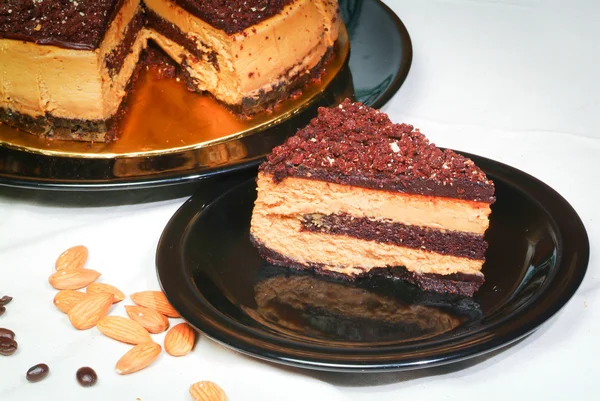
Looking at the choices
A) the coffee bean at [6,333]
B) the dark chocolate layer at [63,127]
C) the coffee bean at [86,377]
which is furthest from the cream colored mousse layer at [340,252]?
the dark chocolate layer at [63,127]

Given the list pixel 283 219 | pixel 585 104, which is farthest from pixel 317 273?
pixel 585 104

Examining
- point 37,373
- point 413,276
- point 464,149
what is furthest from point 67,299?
point 464,149

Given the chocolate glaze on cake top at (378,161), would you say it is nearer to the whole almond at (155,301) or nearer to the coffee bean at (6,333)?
the whole almond at (155,301)

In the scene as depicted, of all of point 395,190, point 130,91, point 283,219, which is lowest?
point 130,91

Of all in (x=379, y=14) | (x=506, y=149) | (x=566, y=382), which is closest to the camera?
(x=566, y=382)

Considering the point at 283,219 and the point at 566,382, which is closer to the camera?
the point at 566,382

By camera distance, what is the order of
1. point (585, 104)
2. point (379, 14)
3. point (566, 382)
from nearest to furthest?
point (566, 382), point (585, 104), point (379, 14)

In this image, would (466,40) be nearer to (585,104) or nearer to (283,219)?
(585,104)
